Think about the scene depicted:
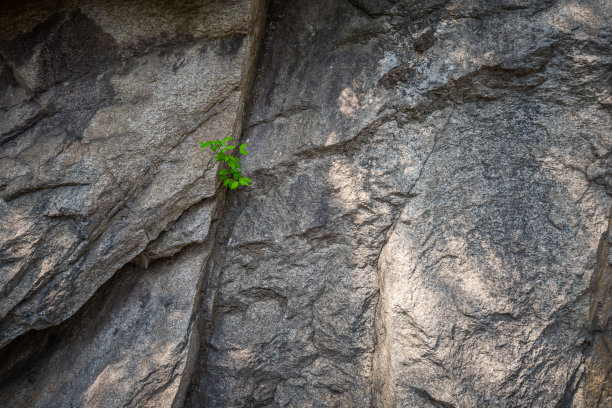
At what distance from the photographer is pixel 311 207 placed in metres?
2.70

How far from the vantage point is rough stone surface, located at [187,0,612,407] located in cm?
232

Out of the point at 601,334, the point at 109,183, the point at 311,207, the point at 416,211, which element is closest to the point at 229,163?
the point at 311,207

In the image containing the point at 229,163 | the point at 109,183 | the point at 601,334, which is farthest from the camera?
the point at 229,163

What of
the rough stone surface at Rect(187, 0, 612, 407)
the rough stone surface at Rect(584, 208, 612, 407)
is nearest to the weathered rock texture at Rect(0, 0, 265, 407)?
the rough stone surface at Rect(187, 0, 612, 407)

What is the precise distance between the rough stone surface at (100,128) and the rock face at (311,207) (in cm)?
1

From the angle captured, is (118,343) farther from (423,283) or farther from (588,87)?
(588,87)

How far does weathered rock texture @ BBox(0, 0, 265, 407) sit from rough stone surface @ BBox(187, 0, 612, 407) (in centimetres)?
30

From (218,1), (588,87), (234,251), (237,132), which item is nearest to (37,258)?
(234,251)

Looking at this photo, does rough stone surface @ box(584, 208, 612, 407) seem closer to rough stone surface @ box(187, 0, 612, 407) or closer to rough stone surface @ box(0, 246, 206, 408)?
rough stone surface @ box(187, 0, 612, 407)

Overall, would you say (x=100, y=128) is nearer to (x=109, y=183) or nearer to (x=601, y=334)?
(x=109, y=183)

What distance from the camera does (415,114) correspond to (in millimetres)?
2633

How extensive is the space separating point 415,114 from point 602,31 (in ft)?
3.33

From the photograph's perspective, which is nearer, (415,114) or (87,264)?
(87,264)

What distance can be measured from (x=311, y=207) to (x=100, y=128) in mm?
1241
